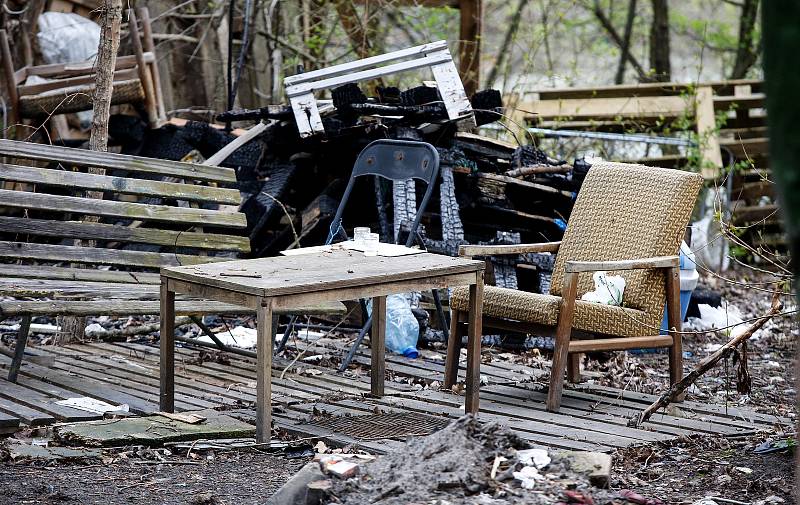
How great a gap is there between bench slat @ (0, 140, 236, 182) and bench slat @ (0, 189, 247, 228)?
264 mm

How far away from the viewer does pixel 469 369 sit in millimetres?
5629

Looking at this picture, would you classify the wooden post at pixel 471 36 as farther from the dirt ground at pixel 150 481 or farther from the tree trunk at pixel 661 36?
the dirt ground at pixel 150 481

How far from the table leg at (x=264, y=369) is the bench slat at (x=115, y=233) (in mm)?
2326

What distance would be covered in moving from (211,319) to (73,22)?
4385 millimetres

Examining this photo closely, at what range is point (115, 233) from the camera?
6.82m

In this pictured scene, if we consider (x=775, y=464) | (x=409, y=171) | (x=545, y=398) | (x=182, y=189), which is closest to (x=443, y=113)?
(x=409, y=171)

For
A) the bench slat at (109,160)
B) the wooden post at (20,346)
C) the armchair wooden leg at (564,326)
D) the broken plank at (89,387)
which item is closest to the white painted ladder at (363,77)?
the bench slat at (109,160)

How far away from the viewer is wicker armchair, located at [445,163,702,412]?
5.86 metres

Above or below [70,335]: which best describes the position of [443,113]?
above

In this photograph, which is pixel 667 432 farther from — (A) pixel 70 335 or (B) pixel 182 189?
(A) pixel 70 335

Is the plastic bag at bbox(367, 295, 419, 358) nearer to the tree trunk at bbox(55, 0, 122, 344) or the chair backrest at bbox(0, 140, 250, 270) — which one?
the chair backrest at bbox(0, 140, 250, 270)

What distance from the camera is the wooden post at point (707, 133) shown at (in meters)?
11.0

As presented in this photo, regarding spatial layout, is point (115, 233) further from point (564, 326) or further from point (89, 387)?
point (564, 326)

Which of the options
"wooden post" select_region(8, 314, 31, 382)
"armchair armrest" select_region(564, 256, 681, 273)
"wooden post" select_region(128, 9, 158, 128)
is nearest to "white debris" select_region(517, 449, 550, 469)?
"armchair armrest" select_region(564, 256, 681, 273)
